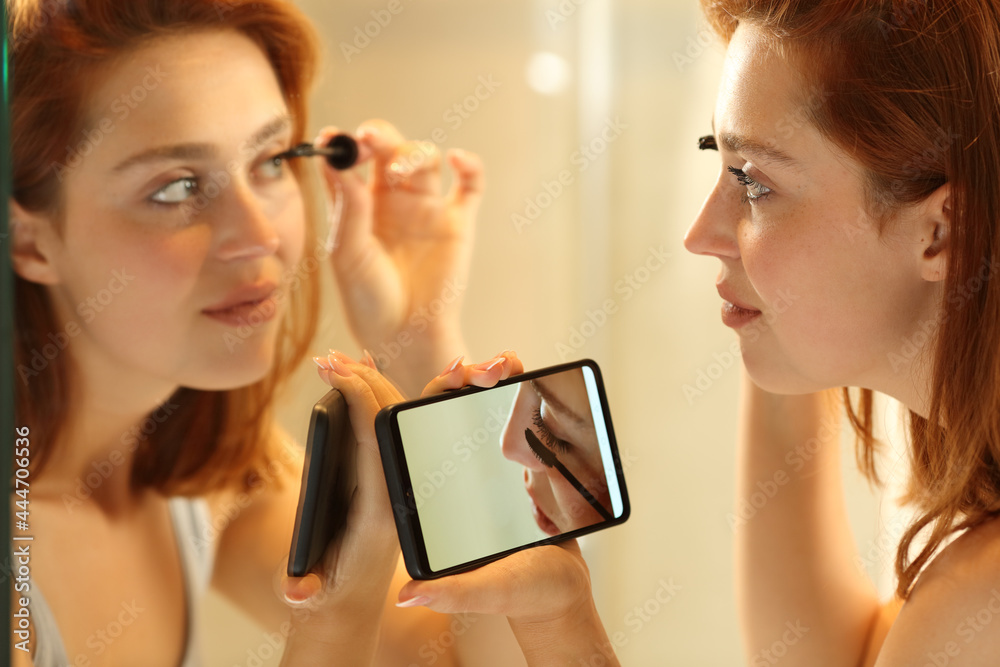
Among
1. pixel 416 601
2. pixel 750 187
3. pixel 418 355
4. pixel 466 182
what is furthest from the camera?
pixel 466 182

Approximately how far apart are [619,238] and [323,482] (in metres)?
0.49

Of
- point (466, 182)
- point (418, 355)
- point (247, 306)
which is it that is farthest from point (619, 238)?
point (247, 306)

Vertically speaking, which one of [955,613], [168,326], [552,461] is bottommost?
[955,613]

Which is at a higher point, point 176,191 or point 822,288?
point 176,191

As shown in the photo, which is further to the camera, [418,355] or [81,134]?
[418,355]

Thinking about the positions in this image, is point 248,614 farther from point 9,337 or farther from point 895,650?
point 895,650

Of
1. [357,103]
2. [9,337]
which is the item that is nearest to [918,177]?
[357,103]

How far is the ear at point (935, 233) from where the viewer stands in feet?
1.35

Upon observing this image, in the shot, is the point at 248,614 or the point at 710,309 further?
the point at 710,309

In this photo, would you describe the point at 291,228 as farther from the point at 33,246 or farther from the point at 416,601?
the point at 416,601

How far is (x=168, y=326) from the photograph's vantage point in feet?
1.47

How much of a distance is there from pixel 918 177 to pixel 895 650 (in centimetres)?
25

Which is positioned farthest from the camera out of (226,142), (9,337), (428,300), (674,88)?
(674,88)

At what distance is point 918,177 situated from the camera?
0.41 m
